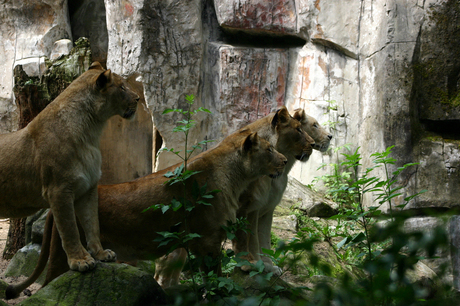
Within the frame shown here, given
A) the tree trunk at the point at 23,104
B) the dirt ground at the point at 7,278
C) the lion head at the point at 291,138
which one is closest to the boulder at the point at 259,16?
the tree trunk at the point at 23,104

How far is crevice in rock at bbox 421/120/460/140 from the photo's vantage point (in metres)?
7.77

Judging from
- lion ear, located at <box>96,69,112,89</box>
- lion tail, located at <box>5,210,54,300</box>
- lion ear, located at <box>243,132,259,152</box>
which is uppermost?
lion ear, located at <box>96,69,112,89</box>

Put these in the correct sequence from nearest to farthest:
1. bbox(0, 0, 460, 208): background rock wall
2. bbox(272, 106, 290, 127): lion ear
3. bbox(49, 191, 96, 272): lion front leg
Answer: bbox(49, 191, 96, 272): lion front leg → bbox(272, 106, 290, 127): lion ear → bbox(0, 0, 460, 208): background rock wall

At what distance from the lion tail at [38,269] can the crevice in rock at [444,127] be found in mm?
6709

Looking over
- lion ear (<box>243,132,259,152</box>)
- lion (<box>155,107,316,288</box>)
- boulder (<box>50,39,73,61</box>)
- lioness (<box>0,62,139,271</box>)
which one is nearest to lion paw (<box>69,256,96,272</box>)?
lioness (<box>0,62,139,271</box>)

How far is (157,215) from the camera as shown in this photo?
4062mm

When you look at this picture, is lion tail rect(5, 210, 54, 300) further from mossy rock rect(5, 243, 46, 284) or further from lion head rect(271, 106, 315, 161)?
lion head rect(271, 106, 315, 161)

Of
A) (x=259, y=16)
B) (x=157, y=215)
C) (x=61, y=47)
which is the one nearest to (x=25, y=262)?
(x=157, y=215)

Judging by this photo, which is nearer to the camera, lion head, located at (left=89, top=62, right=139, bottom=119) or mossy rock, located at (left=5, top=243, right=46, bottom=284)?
lion head, located at (left=89, top=62, right=139, bottom=119)

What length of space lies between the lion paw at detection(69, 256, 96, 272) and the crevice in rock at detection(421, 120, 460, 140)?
666 centimetres

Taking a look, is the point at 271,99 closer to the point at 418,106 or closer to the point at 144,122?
the point at 418,106

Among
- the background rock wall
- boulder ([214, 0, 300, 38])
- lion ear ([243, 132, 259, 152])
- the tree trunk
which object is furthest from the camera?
boulder ([214, 0, 300, 38])

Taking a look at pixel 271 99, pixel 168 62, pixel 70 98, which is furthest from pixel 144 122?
pixel 70 98

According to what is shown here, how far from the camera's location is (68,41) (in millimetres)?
11391
